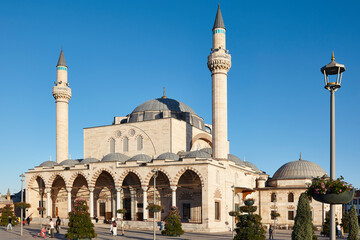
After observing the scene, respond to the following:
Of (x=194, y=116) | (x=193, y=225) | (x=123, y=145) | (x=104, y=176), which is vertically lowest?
(x=193, y=225)

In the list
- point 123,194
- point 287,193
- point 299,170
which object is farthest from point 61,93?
point 299,170

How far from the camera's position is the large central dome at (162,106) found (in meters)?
48.7

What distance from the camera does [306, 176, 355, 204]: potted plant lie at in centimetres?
1074

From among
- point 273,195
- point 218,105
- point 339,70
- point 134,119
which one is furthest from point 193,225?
point 339,70

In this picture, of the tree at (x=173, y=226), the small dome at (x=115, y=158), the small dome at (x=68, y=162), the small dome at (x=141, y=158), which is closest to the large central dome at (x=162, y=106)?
the small dome at (x=115, y=158)

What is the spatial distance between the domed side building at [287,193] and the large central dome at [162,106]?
1202 cm

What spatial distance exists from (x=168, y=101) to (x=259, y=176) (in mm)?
A: 13421

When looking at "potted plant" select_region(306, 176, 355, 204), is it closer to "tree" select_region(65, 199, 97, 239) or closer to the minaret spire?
"tree" select_region(65, 199, 97, 239)

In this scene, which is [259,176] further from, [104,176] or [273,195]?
[104,176]

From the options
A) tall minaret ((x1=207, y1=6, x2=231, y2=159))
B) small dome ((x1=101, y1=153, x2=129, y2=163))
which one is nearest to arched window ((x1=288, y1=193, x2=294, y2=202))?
tall minaret ((x1=207, y1=6, x2=231, y2=159))

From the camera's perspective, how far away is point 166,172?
36844mm

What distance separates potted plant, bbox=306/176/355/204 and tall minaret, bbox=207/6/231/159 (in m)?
27.7

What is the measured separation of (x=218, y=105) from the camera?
128 feet

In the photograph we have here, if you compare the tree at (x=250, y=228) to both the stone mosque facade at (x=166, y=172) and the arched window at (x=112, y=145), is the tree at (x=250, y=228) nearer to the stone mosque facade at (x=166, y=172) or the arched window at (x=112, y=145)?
the stone mosque facade at (x=166, y=172)
